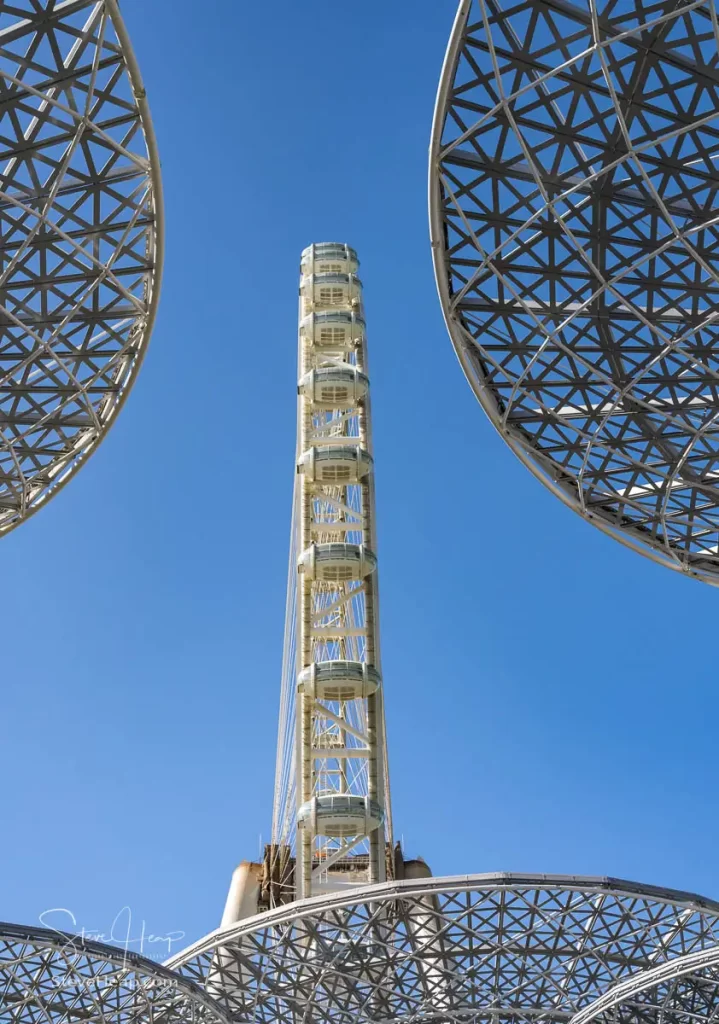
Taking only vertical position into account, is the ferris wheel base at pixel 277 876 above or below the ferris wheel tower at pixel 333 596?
below

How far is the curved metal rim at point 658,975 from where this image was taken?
1613 inches

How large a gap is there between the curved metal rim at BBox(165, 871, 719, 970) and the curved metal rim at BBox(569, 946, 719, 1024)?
1.84m

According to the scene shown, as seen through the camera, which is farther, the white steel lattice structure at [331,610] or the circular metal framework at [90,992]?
the white steel lattice structure at [331,610]

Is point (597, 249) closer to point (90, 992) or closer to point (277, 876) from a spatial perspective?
point (90, 992)

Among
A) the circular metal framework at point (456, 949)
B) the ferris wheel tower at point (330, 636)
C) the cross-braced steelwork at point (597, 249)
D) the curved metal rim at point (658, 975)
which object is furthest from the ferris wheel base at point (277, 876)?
the cross-braced steelwork at point (597, 249)

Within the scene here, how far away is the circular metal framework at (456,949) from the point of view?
138 feet

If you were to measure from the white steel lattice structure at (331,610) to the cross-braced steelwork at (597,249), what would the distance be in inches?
1113

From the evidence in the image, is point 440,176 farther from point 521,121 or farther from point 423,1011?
point 423,1011

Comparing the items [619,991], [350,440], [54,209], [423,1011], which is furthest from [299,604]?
[54,209]

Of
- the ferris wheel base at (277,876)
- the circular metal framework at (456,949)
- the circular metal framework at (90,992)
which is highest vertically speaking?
the ferris wheel base at (277,876)

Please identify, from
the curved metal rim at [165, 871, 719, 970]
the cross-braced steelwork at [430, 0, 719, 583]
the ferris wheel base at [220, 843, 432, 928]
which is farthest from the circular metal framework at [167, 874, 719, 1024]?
the ferris wheel base at [220, 843, 432, 928]

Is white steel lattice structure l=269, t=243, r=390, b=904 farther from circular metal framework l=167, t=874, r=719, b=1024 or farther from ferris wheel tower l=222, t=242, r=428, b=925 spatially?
circular metal framework l=167, t=874, r=719, b=1024

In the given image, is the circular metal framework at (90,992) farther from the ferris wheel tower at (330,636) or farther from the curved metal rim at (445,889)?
the ferris wheel tower at (330,636)

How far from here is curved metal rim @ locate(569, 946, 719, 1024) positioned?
4097 centimetres
